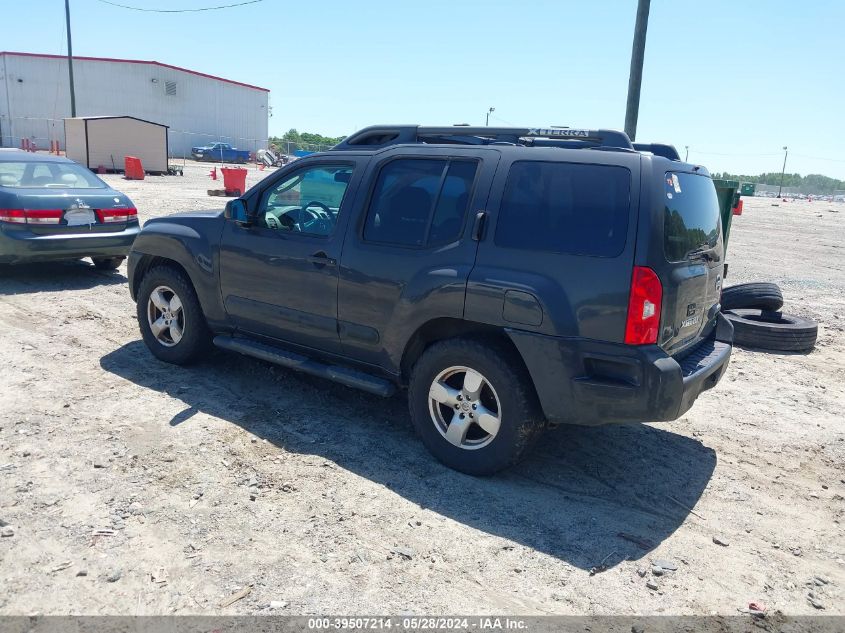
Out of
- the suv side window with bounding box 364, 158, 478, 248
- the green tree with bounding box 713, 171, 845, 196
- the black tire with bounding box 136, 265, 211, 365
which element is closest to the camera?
the suv side window with bounding box 364, 158, 478, 248

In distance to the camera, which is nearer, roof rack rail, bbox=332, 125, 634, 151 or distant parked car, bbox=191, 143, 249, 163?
roof rack rail, bbox=332, 125, 634, 151

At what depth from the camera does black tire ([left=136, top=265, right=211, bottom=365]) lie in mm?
5543

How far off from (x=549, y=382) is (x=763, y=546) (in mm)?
1407

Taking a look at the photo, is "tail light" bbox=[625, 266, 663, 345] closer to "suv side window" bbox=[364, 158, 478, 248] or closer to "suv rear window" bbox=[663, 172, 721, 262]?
"suv rear window" bbox=[663, 172, 721, 262]

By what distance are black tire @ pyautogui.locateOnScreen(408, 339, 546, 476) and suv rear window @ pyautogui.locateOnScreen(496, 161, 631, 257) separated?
0.68 m

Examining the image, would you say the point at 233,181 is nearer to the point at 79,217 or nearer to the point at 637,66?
the point at 79,217

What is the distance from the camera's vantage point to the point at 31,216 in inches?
317

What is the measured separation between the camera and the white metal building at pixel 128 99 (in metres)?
50.9

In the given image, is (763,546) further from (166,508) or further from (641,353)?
(166,508)

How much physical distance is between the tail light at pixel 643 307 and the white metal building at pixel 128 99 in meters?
54.3

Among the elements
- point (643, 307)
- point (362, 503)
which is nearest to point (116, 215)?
point (362, 503)

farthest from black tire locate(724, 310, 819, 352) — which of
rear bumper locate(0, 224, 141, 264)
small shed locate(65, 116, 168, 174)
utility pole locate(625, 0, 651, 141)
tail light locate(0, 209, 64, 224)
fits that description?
small shed locate(65, 116, 168, 174)

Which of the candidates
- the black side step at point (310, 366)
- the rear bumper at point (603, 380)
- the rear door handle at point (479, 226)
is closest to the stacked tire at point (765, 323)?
the rear bumper at point (603, 380)

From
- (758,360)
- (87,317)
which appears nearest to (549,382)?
(758,360)
